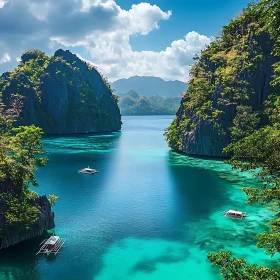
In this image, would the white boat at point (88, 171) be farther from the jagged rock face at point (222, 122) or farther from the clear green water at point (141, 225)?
the jagged rock face at point (222, 122)

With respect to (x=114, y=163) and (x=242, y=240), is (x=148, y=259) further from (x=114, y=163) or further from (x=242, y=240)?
(x=114, y=163)

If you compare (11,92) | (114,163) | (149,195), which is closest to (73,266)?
(149,195)

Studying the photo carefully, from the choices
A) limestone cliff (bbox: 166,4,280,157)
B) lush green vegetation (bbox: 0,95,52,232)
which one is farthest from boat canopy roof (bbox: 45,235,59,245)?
limestone cliff (bbox: 166,4,280,157)

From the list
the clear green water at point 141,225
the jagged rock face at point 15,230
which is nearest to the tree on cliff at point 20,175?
the jagged rock face at point 15,230

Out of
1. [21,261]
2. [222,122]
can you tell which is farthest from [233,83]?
[21,261]

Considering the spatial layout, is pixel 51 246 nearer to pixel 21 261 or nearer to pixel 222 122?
Result: pixel 21 261

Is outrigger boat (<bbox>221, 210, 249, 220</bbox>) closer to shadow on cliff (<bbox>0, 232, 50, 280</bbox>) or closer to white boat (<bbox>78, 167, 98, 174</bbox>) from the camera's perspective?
shadow on cliff (<bbox>0, 232, 50, 280</bbox>)
